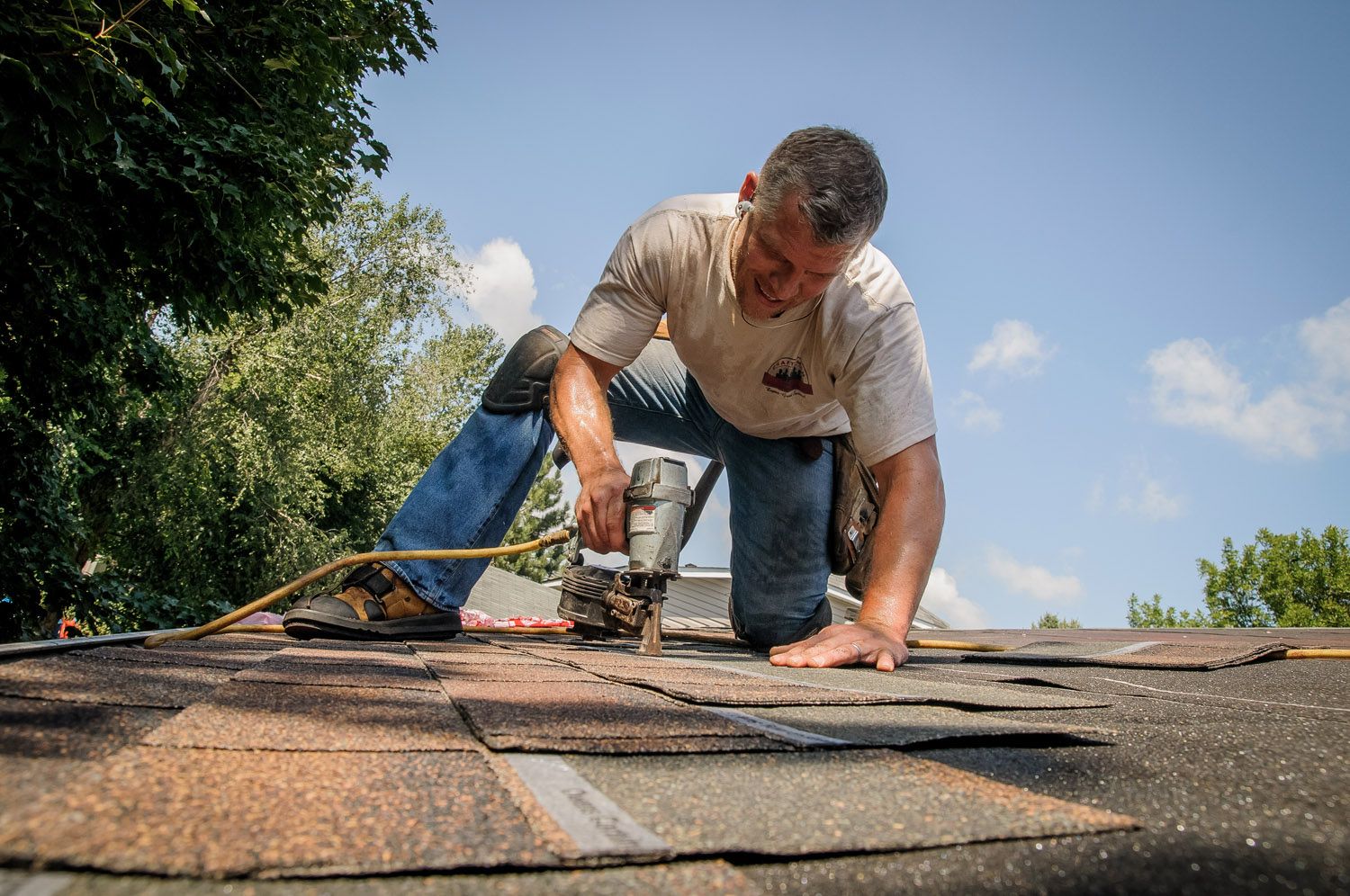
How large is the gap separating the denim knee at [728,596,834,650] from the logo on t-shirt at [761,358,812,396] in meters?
1.05

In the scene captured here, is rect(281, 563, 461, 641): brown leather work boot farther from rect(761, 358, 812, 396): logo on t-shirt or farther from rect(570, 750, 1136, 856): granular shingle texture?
rect(570, 750, 1136, 856): granular shingle texture

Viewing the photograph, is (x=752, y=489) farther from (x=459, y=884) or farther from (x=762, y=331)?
(x=459, y=884)

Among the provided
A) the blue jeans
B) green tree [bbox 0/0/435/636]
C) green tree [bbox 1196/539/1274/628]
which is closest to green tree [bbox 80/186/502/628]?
green tree [bbox 0/0/435/636]

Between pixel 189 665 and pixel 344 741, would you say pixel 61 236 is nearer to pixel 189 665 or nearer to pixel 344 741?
pixel 189 665

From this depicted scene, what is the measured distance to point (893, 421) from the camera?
2.64 meters

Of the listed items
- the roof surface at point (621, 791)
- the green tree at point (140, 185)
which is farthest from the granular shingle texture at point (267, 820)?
the green tree at point (140, 185)

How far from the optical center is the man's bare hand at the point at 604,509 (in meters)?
2.64

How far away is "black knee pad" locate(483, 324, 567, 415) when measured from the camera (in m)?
3.06

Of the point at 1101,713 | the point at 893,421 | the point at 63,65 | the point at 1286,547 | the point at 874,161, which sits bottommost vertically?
the point at 1101,713

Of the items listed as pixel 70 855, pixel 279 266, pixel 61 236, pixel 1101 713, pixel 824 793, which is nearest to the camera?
pixel 70 855

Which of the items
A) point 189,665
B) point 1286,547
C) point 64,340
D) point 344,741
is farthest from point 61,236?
point 1286,547

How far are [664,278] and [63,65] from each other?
309 cm

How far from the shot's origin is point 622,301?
2.97m

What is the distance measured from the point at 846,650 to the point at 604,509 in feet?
2.98
